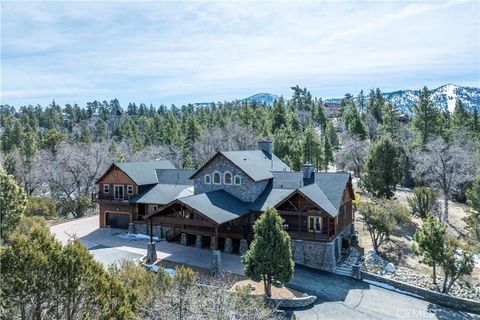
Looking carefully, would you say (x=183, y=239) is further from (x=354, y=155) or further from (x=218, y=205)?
(x=354, y=155)

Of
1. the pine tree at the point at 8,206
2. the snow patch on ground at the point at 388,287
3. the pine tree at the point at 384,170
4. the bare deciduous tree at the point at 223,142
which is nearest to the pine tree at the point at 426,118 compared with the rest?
the pine tree at the point at 384,170

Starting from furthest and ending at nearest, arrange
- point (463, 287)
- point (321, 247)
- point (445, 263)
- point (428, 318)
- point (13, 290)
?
point (321, 247), point (463, 287), point (445, 263), point (428, 318), point (13, 290)

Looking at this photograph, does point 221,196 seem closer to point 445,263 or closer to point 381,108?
point 445,263

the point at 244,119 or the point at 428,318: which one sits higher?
the point at 244,119

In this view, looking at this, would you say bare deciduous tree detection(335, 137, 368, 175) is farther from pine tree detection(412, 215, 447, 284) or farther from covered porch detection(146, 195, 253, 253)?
pine tree detection(412, 215, 447, 284)

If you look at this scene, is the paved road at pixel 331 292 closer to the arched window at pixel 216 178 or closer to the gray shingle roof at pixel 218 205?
the gray shingle roof at pixel 218 205

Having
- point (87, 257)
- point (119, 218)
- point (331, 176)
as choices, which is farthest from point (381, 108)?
point (87, 257)

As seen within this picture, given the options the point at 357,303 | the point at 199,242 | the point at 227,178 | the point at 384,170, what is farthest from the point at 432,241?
the point at 384,170
